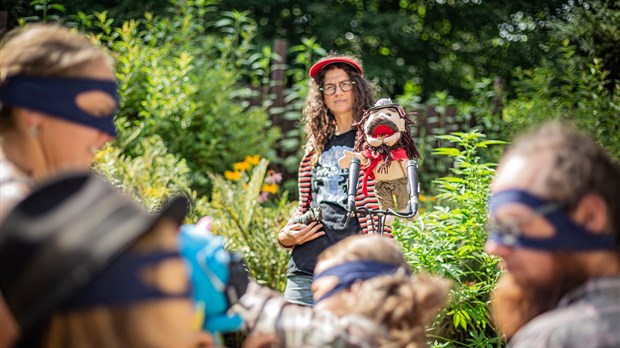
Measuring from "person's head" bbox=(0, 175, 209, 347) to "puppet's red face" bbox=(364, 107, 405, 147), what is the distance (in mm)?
2620

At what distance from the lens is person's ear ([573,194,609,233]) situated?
176 cm

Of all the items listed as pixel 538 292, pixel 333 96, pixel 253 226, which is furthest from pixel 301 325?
pixel 253 226

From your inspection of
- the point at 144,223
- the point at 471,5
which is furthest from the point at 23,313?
the point at 471,5

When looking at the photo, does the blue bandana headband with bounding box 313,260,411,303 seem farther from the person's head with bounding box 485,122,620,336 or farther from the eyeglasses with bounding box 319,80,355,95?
the eyeglasses with bounding box 319,80,355,95

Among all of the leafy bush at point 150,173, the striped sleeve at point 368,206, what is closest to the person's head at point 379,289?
the striped sleeve at point 368,206

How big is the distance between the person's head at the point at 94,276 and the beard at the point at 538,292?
840mm

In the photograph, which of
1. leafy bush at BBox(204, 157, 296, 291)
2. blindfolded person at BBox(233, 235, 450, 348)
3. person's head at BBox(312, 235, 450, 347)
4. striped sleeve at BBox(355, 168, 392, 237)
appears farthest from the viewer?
leafy bush at BBox(204, 157, 296, 291)

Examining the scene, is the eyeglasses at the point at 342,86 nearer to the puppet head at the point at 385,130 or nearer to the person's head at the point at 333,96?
the person's head at the point at 333,96

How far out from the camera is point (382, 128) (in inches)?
157

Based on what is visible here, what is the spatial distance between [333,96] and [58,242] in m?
3.04

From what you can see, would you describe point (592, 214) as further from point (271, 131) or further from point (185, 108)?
point (271, 131)

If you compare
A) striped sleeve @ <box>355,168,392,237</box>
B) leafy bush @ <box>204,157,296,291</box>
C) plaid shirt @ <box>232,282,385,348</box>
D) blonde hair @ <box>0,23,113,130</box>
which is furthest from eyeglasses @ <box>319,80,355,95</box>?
blonde hair @ <box>0,23,113,130</box>

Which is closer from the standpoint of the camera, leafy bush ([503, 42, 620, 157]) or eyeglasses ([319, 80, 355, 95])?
eyeglasses ([319, 80, 355, 95])

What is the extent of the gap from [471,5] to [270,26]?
4104 millimetres
